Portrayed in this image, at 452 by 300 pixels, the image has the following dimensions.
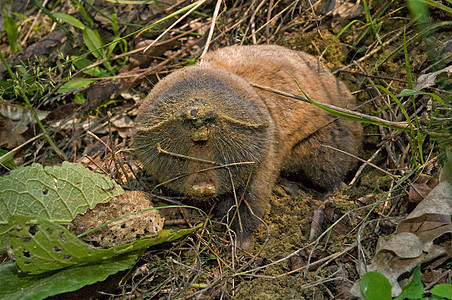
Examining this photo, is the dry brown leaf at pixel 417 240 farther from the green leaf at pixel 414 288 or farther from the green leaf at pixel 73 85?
the green leaf at pixel 73 85

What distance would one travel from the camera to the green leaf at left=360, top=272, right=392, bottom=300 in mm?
2049

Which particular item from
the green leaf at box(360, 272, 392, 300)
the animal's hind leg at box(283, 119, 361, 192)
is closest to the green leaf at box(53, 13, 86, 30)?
the animal's hind leg at box(283, 119, 361, 192)

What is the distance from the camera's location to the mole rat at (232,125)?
2.76 metres

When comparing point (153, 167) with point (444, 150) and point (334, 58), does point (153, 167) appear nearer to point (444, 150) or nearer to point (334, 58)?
point (444, 150)

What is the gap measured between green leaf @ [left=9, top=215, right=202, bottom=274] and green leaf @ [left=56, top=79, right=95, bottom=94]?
2.00m

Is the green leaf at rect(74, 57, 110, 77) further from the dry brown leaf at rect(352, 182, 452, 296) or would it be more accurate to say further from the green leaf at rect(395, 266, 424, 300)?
the green leaf at rect(395, 266, 424, 300)

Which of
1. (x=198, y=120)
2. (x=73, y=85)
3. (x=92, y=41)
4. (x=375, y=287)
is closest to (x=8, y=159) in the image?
(x=73, y=85)

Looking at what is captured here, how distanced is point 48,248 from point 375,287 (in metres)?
1.65

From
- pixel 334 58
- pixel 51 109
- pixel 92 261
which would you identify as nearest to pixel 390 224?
pixel 92 261

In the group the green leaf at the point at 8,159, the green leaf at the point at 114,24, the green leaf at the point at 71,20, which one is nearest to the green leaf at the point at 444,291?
the green leaf at the point at 8,159

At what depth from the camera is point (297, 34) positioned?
4.39 metres

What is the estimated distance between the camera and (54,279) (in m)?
2.41

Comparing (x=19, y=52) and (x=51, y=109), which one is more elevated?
(x=19, y=52)

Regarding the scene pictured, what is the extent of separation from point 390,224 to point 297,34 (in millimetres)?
2374
